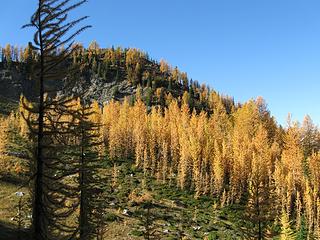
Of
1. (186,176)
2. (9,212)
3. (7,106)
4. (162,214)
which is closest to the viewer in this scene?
(9,212)

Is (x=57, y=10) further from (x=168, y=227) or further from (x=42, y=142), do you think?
(x=168, y=227)

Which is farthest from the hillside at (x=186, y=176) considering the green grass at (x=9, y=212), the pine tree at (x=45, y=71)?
the pine tree at (x=45, y=71)

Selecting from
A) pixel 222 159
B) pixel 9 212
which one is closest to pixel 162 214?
pixel 222 159

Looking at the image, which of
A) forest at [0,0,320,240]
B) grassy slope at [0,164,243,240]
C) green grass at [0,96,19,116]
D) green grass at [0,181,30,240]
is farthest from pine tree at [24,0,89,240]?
green grass at [0,96,19,116]

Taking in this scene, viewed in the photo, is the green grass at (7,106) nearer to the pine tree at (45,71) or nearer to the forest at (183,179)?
the forest at (183,179)

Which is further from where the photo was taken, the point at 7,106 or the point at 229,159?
the point at 7,106

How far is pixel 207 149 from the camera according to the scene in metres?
97.1

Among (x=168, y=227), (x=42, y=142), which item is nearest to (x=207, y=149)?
(x=168, y=227)

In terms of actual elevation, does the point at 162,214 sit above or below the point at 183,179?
below

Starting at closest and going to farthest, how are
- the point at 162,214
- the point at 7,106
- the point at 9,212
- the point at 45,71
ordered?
the point at 45,71 → the point at 9,212 → the point at 162,214 → the point at 7,106

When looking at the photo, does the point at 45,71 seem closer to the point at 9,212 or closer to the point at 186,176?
the point at 9,212

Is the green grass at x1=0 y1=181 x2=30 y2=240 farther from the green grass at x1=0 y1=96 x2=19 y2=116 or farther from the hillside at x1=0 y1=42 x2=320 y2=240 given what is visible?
the green grass at x1=0 y1=96 x2=19 y2=116

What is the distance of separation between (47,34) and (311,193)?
81.5m

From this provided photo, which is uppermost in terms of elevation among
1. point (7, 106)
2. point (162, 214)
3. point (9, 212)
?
point (7, 106)
